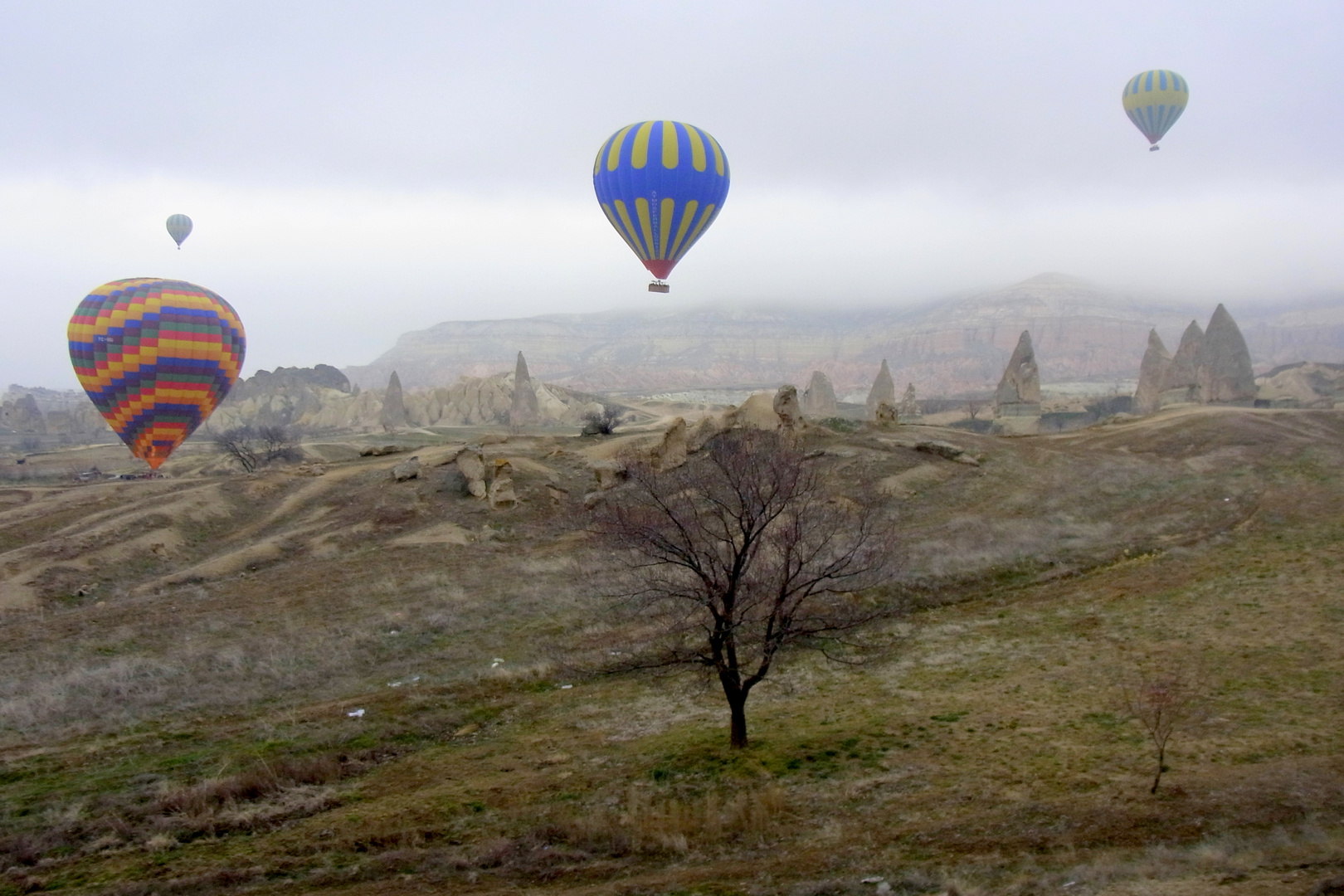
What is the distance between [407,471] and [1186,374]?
52.2 meters

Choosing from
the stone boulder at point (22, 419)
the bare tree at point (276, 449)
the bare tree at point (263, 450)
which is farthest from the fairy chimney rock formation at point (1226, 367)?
the stone boulder at point (22, 419)

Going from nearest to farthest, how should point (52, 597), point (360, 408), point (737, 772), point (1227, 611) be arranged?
point (737, 772) < point (1227, 611) < point (52, 597) < point (360, 408)

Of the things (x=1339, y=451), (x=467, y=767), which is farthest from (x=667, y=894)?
(x=1339, y=451)

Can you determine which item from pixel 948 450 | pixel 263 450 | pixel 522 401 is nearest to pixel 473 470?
pixel 948 450

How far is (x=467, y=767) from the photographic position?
14242 mm

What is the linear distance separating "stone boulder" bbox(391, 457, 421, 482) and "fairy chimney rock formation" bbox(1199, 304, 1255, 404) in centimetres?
4843

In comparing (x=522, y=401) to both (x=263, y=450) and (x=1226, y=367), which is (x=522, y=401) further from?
(x=1226, y=367)

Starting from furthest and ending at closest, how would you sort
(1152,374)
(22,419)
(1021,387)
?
1. (22,419)
2. (1152,374)
3. (1021,387)

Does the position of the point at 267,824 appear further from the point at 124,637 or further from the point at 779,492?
the point at 124,637

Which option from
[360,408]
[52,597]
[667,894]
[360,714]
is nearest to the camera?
[667,894]

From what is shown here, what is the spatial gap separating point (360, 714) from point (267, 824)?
15.0ft

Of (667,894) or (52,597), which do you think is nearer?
(667,894)

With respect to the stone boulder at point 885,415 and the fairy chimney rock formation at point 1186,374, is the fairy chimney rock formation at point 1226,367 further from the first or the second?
the stone boulder at point 885,415

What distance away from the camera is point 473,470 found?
120ft
